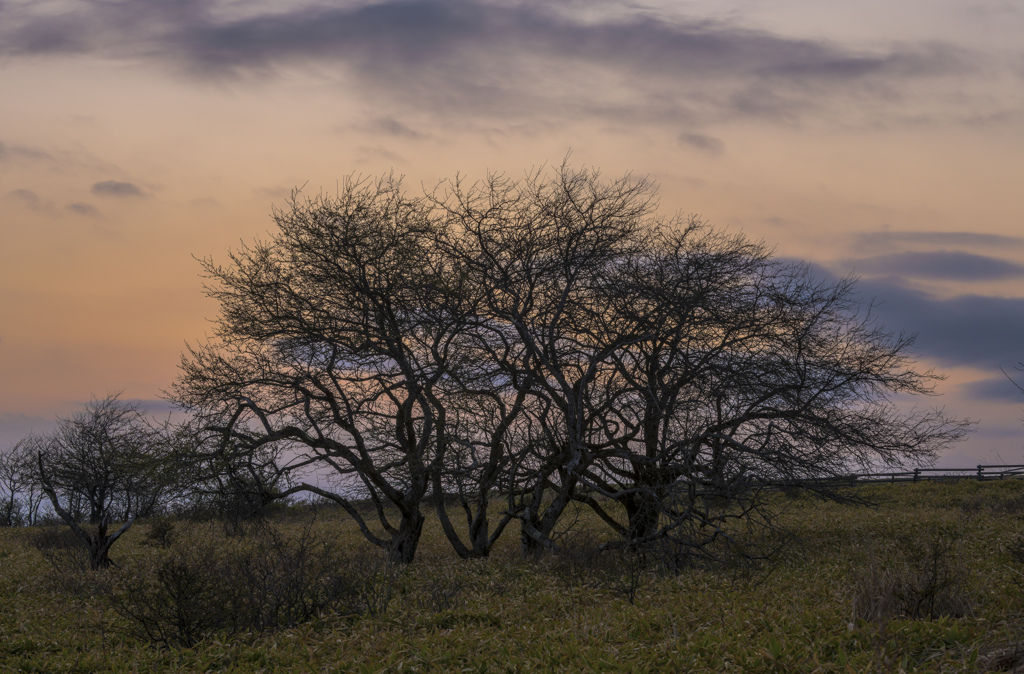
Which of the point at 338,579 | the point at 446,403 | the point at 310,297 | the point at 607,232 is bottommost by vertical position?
the point at 338,579

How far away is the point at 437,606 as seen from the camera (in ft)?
40.5

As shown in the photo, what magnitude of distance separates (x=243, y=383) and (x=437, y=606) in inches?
354

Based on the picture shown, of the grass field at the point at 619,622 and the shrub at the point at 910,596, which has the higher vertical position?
the shrub at the point at 910,596

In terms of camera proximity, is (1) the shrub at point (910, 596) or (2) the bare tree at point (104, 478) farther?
(2) the bare tree at point (104, 478)

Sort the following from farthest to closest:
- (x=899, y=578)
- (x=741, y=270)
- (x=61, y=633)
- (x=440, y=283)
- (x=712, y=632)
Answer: (x=741, y=270), (x=440, y=283), (x=61, y=633), (x=899, y=578), (x=712, y=632)

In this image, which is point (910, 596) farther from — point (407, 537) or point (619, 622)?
point (407, 537)

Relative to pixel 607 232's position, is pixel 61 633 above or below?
below

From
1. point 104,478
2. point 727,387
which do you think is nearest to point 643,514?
point 727,387

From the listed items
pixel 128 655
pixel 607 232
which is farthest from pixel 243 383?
pixel 607 232

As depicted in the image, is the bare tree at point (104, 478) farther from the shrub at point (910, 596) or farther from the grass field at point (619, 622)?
the shrub at point (910, 596)

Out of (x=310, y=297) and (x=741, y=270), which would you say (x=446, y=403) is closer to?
(x=310, y=297)

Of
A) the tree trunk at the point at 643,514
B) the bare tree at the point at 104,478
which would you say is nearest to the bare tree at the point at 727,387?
the tree trunk at the point at 643,514

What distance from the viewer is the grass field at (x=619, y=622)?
28.8ft

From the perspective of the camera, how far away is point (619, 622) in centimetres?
1052
